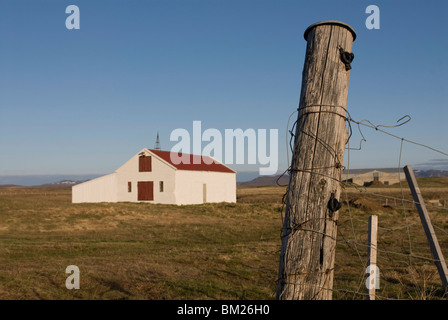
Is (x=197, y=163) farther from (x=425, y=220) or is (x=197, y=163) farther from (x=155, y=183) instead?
(x=425, y=220)

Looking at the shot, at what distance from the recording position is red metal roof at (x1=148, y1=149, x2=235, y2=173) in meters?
37.4

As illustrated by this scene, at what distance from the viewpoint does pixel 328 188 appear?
3410 mm

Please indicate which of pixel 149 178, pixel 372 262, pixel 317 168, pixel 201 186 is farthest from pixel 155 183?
pixel 317 168

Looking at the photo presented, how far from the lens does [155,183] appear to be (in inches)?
1441

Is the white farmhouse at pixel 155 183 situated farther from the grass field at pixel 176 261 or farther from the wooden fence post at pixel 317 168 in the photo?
the wooden fence post at pixel 317 168

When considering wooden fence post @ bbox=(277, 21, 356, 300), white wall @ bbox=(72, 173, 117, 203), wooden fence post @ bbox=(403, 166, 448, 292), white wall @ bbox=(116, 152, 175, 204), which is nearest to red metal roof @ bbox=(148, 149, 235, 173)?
white wall @ bbox=(116, 152, 175, 204)

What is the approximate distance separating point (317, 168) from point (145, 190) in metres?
34.8

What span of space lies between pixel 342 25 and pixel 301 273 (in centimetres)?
224

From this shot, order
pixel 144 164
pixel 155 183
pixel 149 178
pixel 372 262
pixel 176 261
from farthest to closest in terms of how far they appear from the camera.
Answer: pixel 144 164 → pixel 149 178 → pixel 155 183 → pixel 176 261 → pixel 372 262

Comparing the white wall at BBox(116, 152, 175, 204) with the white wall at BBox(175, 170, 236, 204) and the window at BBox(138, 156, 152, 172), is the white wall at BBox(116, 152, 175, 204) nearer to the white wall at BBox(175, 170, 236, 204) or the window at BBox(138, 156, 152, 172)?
the window at BBox(138, 156, 152, 172)
